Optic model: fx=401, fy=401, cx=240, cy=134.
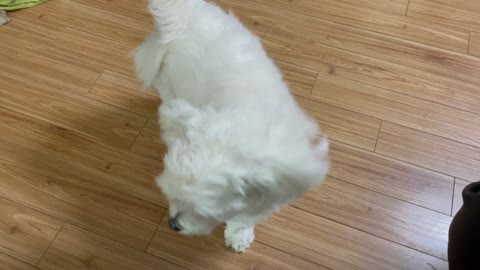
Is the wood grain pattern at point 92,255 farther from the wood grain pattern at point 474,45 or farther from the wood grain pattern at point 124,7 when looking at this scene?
the wood grain pattern at point 474,45

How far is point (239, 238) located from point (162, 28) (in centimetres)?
61

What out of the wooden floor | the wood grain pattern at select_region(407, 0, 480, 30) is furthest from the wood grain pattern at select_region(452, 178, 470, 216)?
the wood grain pattern at select_region(407, 0, 480, 30)

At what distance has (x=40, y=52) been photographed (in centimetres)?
158

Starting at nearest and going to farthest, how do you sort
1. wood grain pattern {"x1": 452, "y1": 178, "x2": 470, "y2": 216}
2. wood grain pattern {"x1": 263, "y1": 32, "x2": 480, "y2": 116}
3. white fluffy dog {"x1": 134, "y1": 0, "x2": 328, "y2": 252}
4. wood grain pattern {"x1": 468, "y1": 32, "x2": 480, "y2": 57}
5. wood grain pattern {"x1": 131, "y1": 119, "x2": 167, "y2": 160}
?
white fluffy dog {"x1": 134, "y1": 0, "x2": 328, "y2": 252}, wood grain pattern {"x1": 452, "y1": 178, "x2": 470, "y2": 216}, wood grain pattern {"x1": 131, "y1": 119, "x2": 167, "y2": 160}, wood grain pattern {"x1": 263, "y1": 32, "x2": 480, "y2": 116}, wood grain pattern {"x1": 468, "y1": 32, "x2": 480, "y2": 57}

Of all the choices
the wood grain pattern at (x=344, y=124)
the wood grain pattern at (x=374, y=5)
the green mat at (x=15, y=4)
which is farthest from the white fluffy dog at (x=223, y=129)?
the green mat at (x=15, y=4)

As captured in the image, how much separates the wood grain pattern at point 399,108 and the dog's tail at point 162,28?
0.61 meters

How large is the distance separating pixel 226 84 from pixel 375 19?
3.32 feet

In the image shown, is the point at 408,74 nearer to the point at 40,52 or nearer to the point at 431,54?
the point at 431,54

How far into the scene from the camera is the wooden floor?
120 centimetres

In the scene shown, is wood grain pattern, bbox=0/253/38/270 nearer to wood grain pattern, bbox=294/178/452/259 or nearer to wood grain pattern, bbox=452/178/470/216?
wood grain pattern, bbox=294/178/452/259

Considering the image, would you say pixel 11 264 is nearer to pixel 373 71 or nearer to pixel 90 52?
pixel 90 52

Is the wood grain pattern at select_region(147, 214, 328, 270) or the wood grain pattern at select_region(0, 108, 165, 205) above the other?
the wood grain pattern at select_region(0, 108, 165, 205)

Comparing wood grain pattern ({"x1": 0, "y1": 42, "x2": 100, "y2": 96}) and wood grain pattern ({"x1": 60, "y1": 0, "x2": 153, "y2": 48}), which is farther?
wood grain pattern ({"x1": 60, "y1": 0, "x2": 153, "y2": 48})

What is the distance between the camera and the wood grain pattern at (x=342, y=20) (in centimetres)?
161
